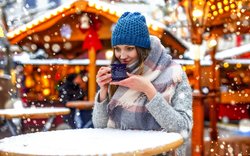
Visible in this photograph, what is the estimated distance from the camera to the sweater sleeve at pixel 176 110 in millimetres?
1517

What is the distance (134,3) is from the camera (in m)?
18.5

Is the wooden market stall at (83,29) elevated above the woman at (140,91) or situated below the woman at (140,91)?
above

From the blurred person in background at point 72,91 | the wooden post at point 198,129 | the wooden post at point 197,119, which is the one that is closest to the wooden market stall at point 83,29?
Result: the blurred person in background at point 72,91

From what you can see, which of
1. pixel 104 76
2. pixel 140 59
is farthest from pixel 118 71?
pixel 140 59

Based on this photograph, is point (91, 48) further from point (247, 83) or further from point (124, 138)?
point (247, 83)

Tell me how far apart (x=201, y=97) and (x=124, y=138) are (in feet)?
11.5

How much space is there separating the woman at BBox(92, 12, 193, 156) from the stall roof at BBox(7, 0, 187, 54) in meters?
3.58

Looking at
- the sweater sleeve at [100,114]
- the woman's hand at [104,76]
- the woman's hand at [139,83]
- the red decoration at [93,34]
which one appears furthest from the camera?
the red decoration at [93,34]

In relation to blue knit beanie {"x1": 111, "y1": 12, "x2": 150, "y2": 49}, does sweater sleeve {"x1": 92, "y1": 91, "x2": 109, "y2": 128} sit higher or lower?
lower

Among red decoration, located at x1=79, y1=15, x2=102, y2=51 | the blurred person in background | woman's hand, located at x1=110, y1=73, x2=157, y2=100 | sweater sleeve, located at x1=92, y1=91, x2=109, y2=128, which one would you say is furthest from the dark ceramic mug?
the blurred person in background

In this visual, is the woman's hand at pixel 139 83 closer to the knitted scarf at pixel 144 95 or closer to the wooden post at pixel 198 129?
the knitted scarf at pixel 144 95

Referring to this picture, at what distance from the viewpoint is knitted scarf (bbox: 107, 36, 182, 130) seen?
66.2 inches

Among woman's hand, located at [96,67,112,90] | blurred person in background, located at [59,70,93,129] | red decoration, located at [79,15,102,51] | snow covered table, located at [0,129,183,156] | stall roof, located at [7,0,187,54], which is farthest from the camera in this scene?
blurred person in background, located at [59,70,93,129]

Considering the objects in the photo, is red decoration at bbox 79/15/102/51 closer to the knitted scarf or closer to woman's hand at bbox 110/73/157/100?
the knitted scarf
